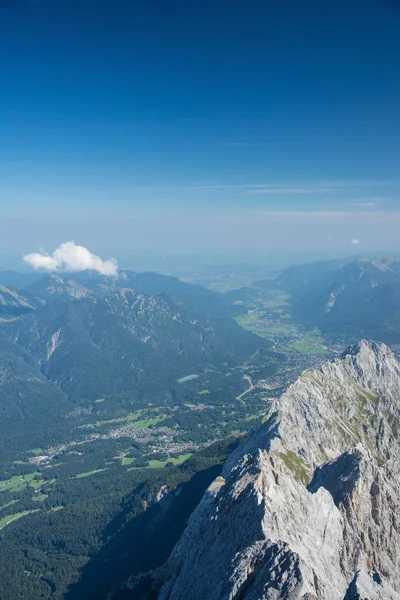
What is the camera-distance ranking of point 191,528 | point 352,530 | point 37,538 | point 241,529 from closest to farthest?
point 241,529
point 352,530
point 191,528
point 37,538

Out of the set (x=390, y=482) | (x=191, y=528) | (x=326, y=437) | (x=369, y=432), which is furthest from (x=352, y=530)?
(x=369, y=432)

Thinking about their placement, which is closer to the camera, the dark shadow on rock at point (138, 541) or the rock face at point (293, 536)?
the rock face at point (293, 536)

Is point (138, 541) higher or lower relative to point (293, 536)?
lower

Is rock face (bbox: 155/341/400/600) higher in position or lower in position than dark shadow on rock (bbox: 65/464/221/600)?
higher

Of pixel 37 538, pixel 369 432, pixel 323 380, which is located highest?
pixel 323 380

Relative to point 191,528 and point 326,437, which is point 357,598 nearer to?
point 191,528

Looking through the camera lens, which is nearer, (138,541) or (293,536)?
(293,536)

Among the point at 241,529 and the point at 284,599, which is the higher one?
the point at 284,599

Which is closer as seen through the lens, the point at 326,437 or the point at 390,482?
the point at 390,482

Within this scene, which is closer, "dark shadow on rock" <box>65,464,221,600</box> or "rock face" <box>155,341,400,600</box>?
"rock face" <box>155,341,400,600</box>

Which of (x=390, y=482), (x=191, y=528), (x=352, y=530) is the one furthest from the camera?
(x=191, y=528)

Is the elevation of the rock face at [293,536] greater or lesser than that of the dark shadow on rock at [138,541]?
greater
